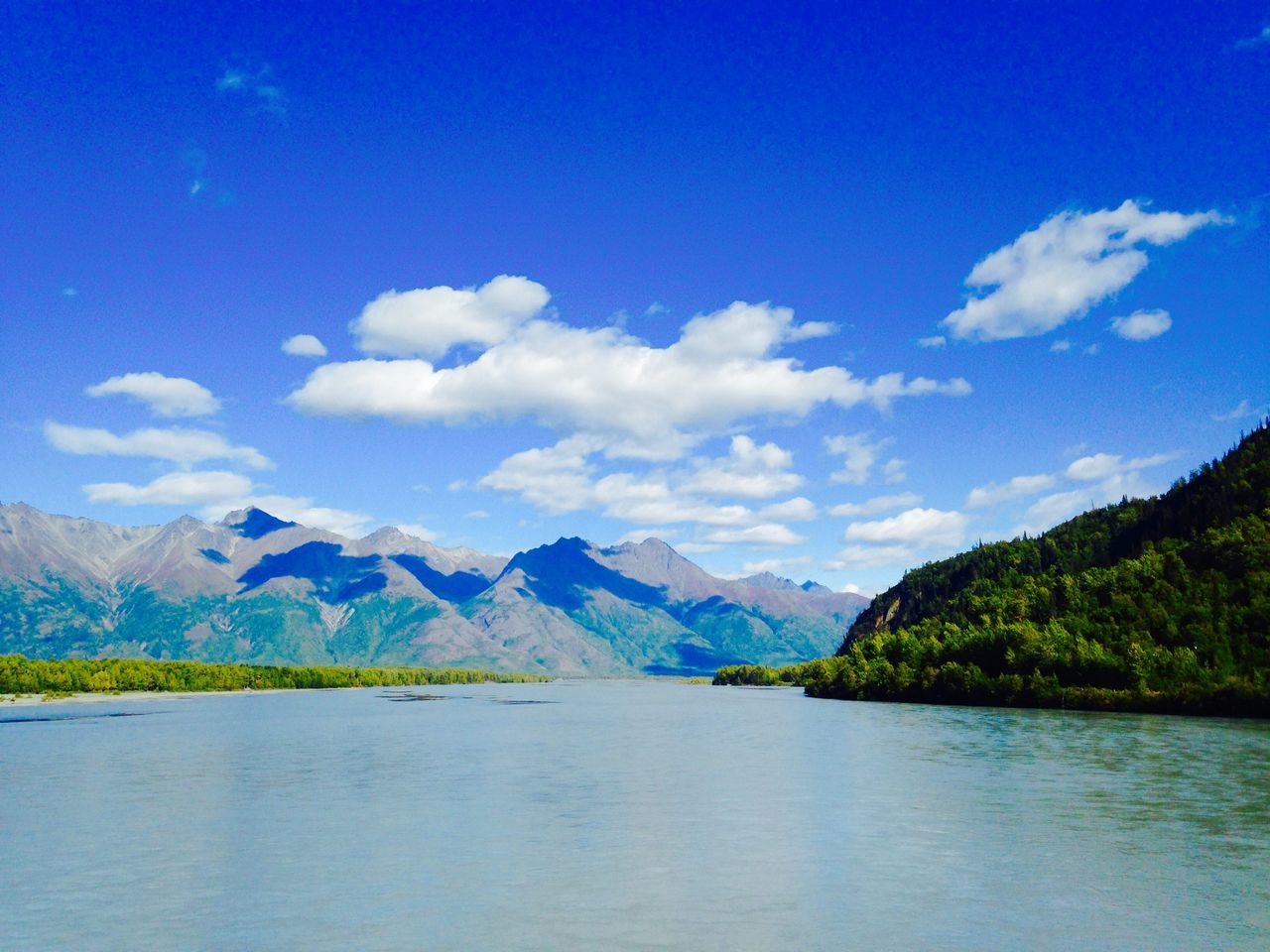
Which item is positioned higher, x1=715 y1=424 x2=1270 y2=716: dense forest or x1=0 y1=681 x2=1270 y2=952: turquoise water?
x1=715 y1=424 x2=1270 y2=716: dense forest

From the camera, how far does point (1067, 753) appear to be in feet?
291

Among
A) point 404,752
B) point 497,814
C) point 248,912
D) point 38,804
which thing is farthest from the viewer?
point 404,752

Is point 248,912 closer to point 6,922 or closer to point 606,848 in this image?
point 6,922

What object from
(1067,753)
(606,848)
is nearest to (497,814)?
(606,848)

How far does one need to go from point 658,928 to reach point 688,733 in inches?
3919

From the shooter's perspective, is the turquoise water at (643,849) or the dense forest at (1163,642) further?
the dense forest at (1163,642)

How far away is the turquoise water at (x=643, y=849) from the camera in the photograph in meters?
30.8

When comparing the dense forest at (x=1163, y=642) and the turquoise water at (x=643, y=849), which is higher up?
the dense forest at (x=1163, y=642)

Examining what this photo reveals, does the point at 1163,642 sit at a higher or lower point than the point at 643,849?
higher

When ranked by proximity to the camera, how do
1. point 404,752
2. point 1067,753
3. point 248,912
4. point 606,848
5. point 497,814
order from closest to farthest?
point 248,912
point 606,848
point 497,814
point 1067,753
point 404,752

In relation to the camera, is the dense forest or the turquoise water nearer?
the turquoise water

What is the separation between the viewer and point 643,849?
147 feet

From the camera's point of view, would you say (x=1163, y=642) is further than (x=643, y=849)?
Yes

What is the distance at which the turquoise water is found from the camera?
30766 mm
